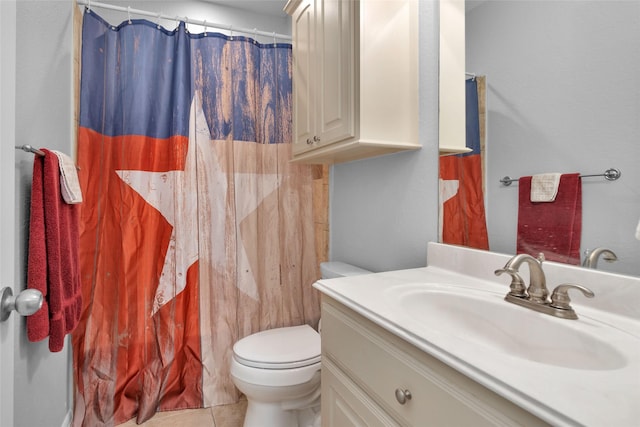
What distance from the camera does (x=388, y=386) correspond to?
744 millimetres

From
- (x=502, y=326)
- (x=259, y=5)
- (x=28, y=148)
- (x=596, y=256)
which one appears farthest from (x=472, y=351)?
(x=259, y=5)

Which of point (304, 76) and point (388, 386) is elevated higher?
point (304, 76)

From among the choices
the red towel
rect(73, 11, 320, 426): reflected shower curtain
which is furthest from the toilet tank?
the red towel

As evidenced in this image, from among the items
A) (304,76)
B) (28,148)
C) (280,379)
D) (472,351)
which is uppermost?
(304,76)

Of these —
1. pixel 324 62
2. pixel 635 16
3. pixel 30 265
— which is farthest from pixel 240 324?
pixel 635 16

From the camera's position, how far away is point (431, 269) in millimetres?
1203

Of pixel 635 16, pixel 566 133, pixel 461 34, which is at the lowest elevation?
pixel 566 133

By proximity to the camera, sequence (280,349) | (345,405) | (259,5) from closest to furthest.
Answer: (345,405), (280,349), (259,5)

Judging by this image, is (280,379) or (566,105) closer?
(566,105)

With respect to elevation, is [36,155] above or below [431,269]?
above

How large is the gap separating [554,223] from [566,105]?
0.31 m

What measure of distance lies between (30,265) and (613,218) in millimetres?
1700

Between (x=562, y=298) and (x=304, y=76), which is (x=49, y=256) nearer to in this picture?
(x=304, y=76)

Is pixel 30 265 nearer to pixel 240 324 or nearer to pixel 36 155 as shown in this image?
pixel 36 155
